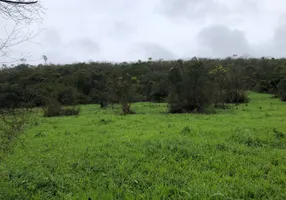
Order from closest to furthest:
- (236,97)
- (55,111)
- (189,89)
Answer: (189,89)
(55,111)
(236,97)

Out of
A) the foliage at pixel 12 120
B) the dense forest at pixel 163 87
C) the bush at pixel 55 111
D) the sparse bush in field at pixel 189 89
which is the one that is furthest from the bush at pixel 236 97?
the foliage at pixel 12 120

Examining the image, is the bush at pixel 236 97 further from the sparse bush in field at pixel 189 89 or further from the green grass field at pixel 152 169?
the green grass field at pixel 152 169

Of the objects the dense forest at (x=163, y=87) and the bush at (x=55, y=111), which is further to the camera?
the bush at (x=55, y=111)

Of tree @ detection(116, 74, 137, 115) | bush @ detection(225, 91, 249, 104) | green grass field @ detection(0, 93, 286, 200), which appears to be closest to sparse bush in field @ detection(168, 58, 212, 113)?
tree @ detection(116, 74, 137, 115)

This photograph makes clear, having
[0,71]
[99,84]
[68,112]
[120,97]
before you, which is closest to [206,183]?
[0,71]

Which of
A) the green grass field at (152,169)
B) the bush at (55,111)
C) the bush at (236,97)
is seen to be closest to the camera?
the green grass field at (152,169)

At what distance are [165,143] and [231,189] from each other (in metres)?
3.11

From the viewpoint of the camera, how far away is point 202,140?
765cm

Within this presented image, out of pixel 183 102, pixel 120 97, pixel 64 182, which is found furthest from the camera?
pixel 120 97

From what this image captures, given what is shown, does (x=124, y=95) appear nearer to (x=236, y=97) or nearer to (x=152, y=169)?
(x=236, y=97)

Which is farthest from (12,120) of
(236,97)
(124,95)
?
(236,97)

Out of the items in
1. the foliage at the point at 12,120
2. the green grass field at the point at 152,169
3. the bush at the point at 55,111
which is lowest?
the bush at the point at 55,111

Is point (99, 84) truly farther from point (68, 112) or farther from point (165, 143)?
point (165, 143)

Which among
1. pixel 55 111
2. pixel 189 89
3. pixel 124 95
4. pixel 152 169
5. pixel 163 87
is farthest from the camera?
pixel 163 87
